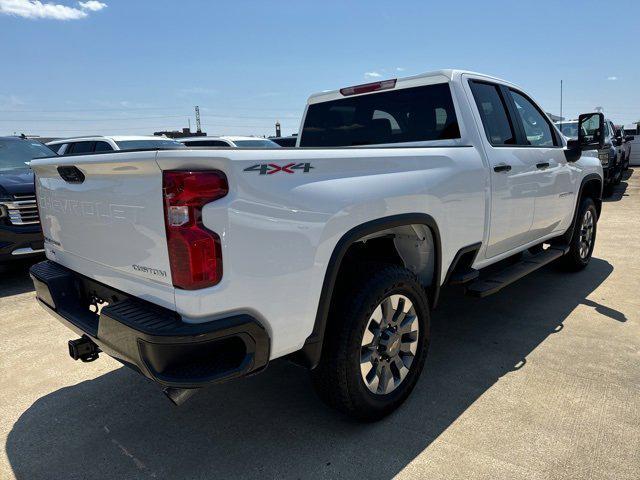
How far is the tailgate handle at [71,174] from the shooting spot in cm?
231

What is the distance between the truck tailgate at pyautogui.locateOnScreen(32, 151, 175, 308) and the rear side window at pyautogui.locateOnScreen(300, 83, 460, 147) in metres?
2.12

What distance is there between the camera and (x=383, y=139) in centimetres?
364

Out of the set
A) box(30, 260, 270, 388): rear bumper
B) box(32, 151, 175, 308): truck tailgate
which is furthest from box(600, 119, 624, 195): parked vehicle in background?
box(32, 151, 175, 308): truck tailgate

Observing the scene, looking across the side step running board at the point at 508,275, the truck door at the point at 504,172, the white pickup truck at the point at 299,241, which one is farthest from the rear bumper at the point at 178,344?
the truck door at the point at 504,172

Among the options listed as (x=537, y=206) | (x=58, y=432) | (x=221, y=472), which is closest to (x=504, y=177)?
(x=537, y=206)

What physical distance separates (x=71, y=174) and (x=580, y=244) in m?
5.07

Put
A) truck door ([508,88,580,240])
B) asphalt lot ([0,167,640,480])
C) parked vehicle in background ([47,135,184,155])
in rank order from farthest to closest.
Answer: parked vehicle in background ([47,135,184,155]) < truck door ([508,88,580,240]) < asphalt lot ([0,167,640,480])

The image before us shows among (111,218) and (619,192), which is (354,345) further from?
(619,192)

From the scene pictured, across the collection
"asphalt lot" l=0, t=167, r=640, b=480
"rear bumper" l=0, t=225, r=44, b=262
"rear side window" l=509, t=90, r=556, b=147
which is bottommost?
"asphalt lot" l=0, t=167, r=640, b=480

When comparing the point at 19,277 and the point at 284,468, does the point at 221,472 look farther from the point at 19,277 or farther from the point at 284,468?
the point at 19,277

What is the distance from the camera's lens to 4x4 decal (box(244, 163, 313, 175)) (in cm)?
187

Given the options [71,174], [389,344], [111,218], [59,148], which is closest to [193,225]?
→ [111,218]

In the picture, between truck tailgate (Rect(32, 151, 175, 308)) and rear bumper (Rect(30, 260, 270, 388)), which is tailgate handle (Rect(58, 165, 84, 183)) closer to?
truck tailgate (Rect(32, 151, 175, 308))

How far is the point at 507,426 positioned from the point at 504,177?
1.70 metres
